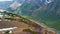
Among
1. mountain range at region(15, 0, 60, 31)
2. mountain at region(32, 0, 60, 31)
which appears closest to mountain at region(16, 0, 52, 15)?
mountain range at region(15, 0, 60, 31)

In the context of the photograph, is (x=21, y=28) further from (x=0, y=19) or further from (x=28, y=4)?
(x=28, y=4)

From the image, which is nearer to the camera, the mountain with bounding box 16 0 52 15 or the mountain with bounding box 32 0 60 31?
the mountain with bounding box 32 0 60 31

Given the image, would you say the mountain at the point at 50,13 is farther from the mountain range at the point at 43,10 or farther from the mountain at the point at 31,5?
the mountain at the point at 31,5

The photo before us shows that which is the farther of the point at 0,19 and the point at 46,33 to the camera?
the point at 0,19

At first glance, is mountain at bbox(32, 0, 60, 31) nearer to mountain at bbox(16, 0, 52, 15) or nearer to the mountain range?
the mountain range

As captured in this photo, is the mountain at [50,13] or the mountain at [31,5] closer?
the mountain at [50,13]

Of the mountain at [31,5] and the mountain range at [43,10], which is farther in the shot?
the mountain at [31,5]

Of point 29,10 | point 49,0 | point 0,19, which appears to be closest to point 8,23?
point 0,19

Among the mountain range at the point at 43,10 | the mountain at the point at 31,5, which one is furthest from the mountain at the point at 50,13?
the mountain at the point at 31,5

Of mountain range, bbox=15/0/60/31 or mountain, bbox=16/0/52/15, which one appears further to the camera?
mountain, bbox=16/0/52/15
